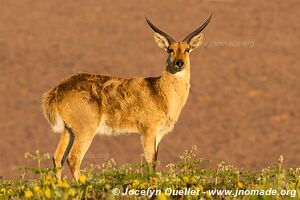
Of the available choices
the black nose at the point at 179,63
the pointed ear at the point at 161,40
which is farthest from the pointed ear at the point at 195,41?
the black nose at the point at 179,63

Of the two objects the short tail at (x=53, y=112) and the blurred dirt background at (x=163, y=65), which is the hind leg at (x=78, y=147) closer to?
the short tail at (x=53, y=112)

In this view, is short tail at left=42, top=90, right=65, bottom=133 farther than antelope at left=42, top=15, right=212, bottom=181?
Yes

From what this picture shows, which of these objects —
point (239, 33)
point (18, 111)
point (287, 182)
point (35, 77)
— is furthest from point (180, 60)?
point (239, 33)

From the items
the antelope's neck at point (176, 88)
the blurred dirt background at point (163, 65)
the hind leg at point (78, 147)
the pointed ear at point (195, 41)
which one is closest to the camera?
the hind leg at point (78, 147)

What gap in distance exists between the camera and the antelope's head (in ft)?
47.4

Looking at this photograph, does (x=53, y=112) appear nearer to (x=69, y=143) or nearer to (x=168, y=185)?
(x=69, y=143)

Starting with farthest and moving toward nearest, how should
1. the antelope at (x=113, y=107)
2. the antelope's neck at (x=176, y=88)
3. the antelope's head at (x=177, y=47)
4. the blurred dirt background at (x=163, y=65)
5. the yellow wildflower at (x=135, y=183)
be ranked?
the blurred dirt background at (x=163, y=65) < the antelope's neck at (x=176, y=88) < the antelope's head at (x=177, y=47) < the antelope at (x=113, y=107) < the yellow wildflower at (x=135, y=183)

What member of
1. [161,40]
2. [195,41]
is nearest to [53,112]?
[161,40]

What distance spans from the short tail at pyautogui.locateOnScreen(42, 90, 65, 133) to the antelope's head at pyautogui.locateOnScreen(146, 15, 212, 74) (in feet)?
7.12

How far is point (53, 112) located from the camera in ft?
45.9

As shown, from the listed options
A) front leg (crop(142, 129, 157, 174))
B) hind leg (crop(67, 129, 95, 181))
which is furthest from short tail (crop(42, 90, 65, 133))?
front leg (crop(142, 129, 157, 174))

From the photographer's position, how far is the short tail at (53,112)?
45.8ft

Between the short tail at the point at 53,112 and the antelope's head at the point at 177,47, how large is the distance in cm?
217

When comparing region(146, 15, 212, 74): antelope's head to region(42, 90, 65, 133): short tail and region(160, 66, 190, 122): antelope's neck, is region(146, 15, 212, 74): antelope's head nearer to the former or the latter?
region(160, 66, 190, 122): antelope's neck
